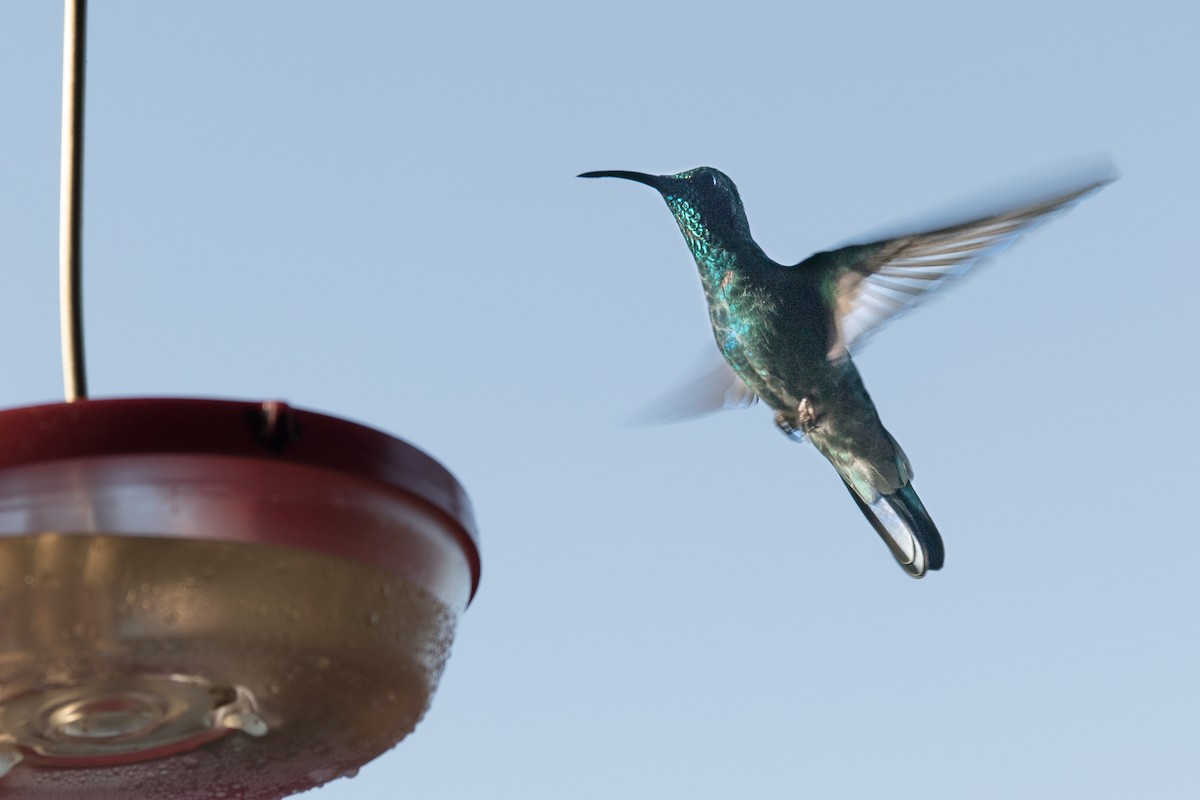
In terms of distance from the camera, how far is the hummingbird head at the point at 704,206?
15.7 ft

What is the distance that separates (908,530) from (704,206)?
1168mm

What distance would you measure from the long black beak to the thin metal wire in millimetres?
2842

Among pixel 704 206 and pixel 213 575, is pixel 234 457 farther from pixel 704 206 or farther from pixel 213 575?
pixel 704 206

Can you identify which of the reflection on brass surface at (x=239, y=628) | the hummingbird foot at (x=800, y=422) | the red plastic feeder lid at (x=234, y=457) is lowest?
the reflection on brass surface at (x=239, y=628)

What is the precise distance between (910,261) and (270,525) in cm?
317

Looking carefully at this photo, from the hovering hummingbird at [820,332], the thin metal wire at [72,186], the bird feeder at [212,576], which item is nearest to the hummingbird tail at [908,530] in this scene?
the hovering hummingbird at [820,332]

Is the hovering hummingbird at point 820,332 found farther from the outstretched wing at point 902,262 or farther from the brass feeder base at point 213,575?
the brass feeder base at point 213,575

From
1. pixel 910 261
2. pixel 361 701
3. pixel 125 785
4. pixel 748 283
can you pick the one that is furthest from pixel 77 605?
pixel 748 283

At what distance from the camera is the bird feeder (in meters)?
1.22

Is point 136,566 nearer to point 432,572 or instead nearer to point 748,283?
point 432,572

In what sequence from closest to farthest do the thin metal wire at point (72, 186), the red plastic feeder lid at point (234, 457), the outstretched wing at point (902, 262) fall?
the red plastic feeder lid at point (234, 457)
the thin metal wire at point (72, 186)
the outstretched wing at point (902, 262)

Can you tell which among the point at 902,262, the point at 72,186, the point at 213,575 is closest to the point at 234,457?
the point at 213,575

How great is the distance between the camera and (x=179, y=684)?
1.35 meters

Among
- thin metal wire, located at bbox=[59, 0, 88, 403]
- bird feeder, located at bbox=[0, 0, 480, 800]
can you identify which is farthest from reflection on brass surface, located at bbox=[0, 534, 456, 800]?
thin metal wire, located at bbox=[59, 0, 88, 403]
